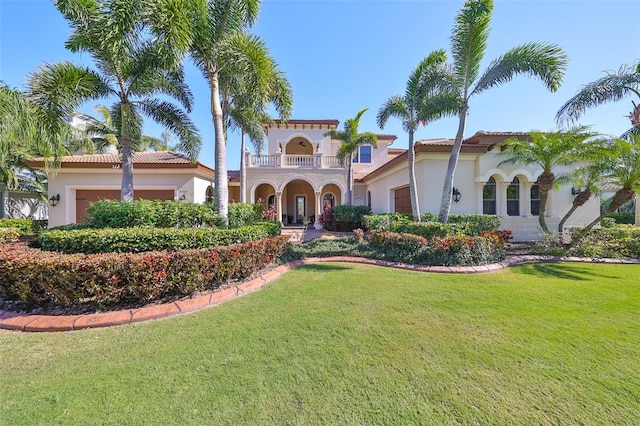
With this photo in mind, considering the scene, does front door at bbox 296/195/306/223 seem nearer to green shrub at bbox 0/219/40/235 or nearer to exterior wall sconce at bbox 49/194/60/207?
exterior wall sconce at bbox 49/194/60/207

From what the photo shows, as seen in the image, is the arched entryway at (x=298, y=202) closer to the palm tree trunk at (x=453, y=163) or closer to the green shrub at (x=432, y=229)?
the green shrub at (x=432, y=229)

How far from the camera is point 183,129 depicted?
10695 millimetres

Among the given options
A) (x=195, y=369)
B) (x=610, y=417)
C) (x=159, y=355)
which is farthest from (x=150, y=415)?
(x=610, y=417)

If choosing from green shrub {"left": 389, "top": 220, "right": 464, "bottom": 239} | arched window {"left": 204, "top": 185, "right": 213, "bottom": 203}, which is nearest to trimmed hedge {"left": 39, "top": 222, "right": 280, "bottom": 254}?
green shrub {"left": 389, "top": 220, "right": 464, "bottom": 239}

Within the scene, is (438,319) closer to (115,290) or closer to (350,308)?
(350,308)

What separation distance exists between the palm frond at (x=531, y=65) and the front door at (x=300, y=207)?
1579 centimetres

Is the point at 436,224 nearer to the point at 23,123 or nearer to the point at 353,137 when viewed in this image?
the point at 353,137

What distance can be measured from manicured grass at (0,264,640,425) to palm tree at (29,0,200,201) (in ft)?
22.4

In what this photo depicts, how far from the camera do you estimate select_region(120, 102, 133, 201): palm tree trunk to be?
827cm

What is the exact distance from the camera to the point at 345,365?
2738 millimetres

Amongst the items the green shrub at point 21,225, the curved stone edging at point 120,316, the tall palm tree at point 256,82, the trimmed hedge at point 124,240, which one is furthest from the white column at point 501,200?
the green shrub at point 21,225

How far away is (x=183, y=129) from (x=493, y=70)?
12719 millimetres

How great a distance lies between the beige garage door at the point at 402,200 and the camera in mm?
13414

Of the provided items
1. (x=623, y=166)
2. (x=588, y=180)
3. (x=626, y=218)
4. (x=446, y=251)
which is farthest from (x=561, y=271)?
(x=626, y=218)
